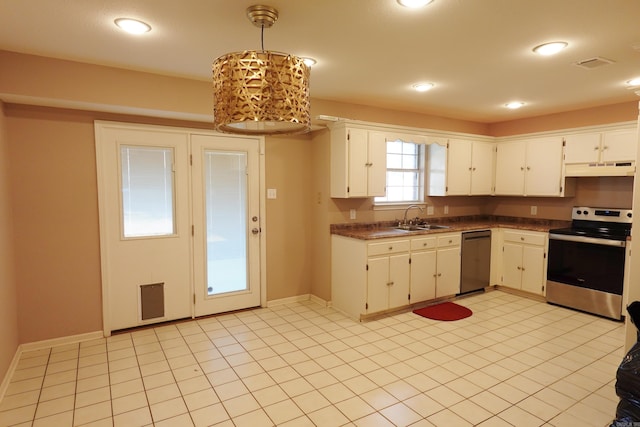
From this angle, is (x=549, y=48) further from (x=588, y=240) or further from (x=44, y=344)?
(x=44, y=344)

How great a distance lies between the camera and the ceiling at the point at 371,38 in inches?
79.3

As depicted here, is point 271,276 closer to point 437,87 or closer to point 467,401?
point 467,401

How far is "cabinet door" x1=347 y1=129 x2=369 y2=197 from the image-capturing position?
157 inches

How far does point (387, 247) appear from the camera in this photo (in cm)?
392

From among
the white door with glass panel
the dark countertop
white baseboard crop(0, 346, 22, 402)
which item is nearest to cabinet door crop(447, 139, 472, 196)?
the dark countertop

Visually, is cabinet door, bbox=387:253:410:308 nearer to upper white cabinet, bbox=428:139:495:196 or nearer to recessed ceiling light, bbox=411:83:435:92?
upper white cabinet, bbox=428:139:495:196

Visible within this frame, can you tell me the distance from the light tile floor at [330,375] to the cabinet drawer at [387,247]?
0.74m

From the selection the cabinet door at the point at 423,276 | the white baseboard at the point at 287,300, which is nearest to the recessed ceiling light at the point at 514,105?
the cabinet door at the point at 423,276

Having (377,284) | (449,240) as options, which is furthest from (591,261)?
(377,284)

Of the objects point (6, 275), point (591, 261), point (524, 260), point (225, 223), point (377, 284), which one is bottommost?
point (377, 284)

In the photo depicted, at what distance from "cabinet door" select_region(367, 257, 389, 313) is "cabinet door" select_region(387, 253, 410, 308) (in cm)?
6

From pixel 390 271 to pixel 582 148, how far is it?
9.15 ft

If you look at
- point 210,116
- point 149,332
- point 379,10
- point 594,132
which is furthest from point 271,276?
point 594,132

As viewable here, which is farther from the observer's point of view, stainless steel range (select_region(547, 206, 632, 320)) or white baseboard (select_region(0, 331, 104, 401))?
stainless steel range (select_region(547, 206, 632, 320))
